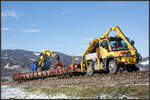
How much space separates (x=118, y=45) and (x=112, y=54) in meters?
0.94

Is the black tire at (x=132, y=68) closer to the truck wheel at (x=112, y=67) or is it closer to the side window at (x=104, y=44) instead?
the truck wheel at (x=112, y=67)

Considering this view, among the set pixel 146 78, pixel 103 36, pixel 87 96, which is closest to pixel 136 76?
pixel 146 78

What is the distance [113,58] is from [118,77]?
345cm

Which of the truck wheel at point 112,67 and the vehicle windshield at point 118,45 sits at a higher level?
the vehicle windshield at point 118,45

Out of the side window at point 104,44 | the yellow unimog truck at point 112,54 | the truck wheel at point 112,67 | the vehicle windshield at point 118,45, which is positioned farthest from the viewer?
the side window at point 104,44

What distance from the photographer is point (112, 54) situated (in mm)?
14594

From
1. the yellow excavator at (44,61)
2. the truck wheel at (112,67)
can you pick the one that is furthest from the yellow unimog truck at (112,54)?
the yellow excavator at (44,61)

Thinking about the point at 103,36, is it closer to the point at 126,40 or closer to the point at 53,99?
the point at 126,40

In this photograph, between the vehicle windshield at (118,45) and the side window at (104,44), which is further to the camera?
the side window at (104,44)

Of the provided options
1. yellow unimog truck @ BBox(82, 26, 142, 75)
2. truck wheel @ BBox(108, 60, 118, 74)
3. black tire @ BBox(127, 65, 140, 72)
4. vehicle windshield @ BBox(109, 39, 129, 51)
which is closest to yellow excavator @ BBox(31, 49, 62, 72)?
yellow unimog truck @ BBox(82, 26, 142, 75)

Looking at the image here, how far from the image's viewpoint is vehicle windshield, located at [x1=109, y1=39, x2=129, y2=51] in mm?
14750

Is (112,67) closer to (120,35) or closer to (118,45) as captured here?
(118,45)

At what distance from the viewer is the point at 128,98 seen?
7.27 m

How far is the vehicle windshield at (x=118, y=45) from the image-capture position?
14.8 meters
